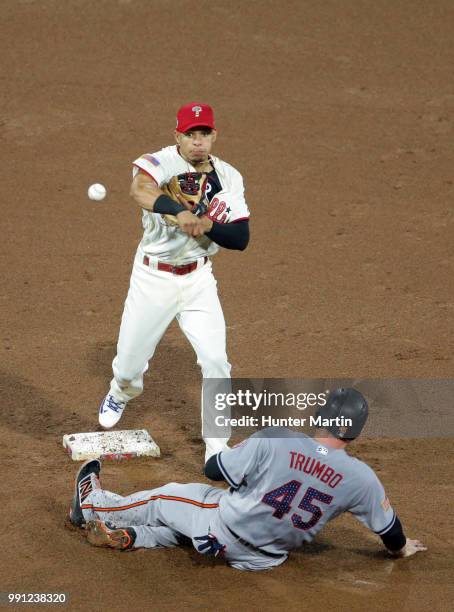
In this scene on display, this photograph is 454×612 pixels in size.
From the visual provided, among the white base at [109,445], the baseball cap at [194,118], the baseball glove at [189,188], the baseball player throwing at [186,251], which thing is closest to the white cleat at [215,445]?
the baseball player throwing at [186,251]

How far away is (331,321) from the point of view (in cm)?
905

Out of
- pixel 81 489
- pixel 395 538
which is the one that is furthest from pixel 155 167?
pixel 395 538

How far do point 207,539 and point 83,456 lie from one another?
5.15 ft

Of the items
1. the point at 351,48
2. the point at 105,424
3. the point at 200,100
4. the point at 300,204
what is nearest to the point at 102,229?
the point at 300,204

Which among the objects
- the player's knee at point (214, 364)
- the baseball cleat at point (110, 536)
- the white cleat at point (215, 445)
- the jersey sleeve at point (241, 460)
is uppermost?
the player's knee at point (214, 364)

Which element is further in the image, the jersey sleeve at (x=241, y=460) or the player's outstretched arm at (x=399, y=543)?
the player's outstretched arm at (x=399, y=543)

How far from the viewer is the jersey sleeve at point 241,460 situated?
17.7 feet

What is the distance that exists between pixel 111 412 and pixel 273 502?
6.38ft

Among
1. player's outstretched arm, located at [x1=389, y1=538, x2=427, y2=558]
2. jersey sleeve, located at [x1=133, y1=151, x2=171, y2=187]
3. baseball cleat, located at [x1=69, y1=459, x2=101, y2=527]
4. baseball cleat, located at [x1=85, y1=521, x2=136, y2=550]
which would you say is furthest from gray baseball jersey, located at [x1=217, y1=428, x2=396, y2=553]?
jersey sleeve, located at [x1=133, y1=151, x2=171, y2=187]

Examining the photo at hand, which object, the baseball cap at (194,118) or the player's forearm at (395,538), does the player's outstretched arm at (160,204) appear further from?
the player's forearm at (395,538)

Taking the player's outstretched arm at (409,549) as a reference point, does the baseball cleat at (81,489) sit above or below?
above

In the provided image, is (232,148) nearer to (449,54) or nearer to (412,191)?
(412,191)

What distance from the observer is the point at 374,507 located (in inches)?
216

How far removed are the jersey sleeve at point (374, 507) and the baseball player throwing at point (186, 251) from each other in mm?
1329
